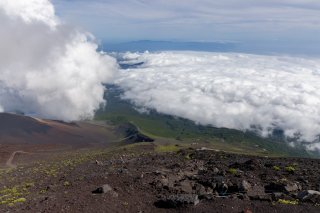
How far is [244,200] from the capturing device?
2706 cm

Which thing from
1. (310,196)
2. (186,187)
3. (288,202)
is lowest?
(186,187)

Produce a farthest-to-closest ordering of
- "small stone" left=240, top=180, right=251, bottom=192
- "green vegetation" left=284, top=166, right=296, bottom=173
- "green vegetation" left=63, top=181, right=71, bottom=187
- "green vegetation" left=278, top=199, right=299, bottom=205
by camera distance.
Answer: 1. "green vegetation" left=284, top=166, right=296, bottom=173
2. "green vegetation" left=63, top=181, right=71, bottom=187
3. "small stone" left=240, top=180, right=251, bottom=192
4. "green vegetation" left=278, top=199, right=299, bottom=205

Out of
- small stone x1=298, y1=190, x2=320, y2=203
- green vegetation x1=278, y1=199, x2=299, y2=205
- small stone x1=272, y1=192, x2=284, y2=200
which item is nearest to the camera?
green vegetation x1=278, y1=199, x2=299, y2=205

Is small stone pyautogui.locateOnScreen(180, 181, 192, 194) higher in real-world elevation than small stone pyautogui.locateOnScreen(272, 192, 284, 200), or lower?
lower

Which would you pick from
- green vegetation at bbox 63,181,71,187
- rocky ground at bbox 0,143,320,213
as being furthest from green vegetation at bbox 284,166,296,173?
green vegetation at bbox 63,181,71,187

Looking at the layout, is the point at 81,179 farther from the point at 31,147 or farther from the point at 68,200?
the point at 31,147

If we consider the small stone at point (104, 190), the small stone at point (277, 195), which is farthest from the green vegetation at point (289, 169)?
the small stone at point (104, 190)

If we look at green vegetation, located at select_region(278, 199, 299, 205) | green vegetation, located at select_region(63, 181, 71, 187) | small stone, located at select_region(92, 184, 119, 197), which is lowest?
green vegetation, located at select_region(63, 181, 71, 187)

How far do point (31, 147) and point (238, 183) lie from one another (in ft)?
469

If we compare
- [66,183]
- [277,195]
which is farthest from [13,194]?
[277,195]

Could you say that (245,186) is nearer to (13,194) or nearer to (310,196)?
(310,196)

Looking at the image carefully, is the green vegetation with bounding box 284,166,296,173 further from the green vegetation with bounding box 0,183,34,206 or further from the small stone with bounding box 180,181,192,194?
the green vegetation with bounding box 0,183,34,206

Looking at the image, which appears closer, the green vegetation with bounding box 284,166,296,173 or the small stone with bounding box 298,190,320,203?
the small stone with bounding box 298,190,320,203

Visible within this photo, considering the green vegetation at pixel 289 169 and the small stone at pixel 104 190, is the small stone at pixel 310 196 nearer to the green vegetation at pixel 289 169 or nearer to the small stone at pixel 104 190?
the green vegetation at pixel 289 169
